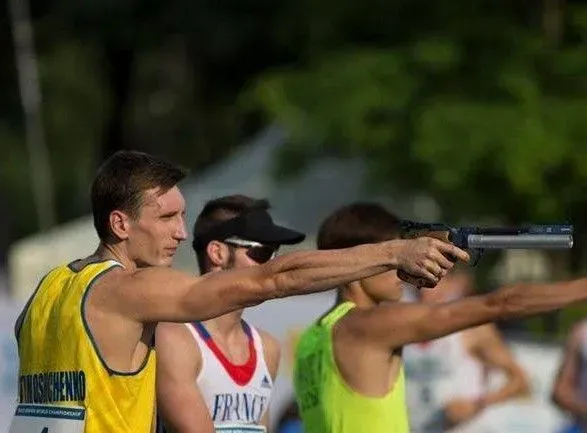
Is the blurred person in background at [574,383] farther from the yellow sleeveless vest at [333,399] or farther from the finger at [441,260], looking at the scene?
the finger at [441,260]

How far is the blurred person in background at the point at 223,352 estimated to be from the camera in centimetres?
655

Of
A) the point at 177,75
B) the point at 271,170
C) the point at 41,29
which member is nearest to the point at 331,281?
the point at 271,170

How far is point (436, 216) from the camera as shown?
19297 millimetres

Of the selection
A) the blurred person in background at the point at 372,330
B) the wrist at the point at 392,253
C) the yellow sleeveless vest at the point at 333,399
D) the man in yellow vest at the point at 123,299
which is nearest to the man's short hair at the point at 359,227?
the blurred person in background at the point at 372,330

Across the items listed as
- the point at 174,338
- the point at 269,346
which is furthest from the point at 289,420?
the point at 174,338

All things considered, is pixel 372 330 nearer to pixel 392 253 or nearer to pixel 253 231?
pixel 253 231

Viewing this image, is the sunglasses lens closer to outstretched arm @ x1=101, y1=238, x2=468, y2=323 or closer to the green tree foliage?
outstretched arm @ x1=101, y1=238, x2=468, y2=323

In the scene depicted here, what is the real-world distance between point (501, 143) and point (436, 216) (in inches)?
88.4

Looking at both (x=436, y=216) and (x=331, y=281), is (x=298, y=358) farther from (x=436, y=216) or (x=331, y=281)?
(x=436, y=216)

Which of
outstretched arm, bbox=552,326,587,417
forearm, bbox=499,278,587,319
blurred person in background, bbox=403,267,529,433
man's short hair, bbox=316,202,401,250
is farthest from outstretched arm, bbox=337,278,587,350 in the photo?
blurred person in background, bbox=403,267,529,433

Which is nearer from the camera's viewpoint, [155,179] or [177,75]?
[155,179]

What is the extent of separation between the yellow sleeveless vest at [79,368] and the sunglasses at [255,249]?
1.59 meters

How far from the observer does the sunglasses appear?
7.25m

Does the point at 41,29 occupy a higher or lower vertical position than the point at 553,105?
higher
